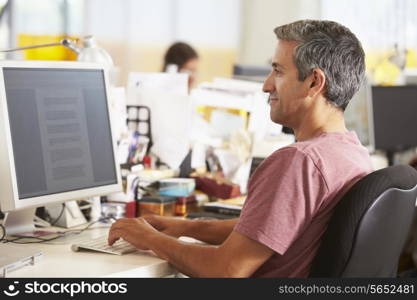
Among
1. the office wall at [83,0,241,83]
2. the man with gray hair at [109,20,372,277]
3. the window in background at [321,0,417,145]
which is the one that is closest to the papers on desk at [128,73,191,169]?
the man with gray hair at [109,20,372,277]

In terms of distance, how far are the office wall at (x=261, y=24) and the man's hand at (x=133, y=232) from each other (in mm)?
4838

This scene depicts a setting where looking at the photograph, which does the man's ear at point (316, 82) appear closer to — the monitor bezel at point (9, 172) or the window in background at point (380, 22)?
the monitor bezel at point (9, 172)

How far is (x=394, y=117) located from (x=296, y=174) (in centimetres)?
255

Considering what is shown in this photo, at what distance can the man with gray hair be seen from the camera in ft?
4.72

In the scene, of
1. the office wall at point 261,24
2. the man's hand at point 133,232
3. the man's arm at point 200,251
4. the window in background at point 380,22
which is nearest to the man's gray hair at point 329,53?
the man's arm at point 200,251

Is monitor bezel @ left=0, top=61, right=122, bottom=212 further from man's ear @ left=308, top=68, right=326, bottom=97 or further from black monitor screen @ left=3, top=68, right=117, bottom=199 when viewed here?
man's ear @ left=308, top=68, right=326, bottom=97

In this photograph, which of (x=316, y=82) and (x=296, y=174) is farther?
(x=316, y=82)

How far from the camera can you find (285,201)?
143 cm

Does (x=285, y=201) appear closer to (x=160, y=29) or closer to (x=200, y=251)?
(x=200, y=251)

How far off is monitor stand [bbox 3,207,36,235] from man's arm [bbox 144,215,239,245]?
327 mm

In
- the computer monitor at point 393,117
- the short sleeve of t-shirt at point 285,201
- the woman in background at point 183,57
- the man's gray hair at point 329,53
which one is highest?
the man's gray hair at point 329,53

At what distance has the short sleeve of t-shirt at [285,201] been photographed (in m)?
1.43

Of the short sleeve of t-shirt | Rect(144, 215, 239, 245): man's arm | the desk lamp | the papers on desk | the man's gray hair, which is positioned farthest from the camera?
the papers on desk

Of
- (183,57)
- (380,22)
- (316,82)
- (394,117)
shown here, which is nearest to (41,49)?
(183,57)
